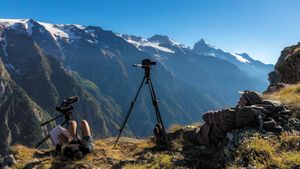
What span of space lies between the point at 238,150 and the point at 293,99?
3477 mm

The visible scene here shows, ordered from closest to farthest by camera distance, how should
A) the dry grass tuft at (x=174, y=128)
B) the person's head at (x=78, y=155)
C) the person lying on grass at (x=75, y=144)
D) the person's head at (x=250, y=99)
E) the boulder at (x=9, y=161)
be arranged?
the person's head at (x=250, y=99), the person's head at (x=78, y=155), the person lying on grass at (x=75, y=144), the boulder at (x=9, y=161), the dry grass tuft at (x=174, y=128)

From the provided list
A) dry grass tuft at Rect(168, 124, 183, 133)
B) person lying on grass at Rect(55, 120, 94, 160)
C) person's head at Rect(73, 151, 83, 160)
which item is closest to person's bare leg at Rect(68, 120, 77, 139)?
person lying on grass at Rect(55, 120, 94, 160)

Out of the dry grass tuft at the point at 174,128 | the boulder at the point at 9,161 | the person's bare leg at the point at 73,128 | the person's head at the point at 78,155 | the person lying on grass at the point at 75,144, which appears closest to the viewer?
the person's head at the point at 78,155

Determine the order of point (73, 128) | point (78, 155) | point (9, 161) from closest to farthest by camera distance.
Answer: point (78, 155) → point (9, 161) → point (73, 128)

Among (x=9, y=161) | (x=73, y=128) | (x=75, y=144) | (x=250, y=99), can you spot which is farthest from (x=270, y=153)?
(x=9, y=161)

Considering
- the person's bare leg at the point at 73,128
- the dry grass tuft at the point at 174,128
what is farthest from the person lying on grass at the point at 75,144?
the dry grass tuft at the point at 174,128

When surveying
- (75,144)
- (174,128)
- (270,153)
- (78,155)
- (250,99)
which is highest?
(250,99)

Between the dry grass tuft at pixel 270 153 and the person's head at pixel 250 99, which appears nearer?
the dry grass tuft at pixel 270 153

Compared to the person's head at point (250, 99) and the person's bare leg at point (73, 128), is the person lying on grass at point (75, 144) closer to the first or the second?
the person's bare leg at point (73, 128)

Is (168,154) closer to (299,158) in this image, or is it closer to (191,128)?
(191,128)

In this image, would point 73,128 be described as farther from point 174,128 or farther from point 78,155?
point 174,128

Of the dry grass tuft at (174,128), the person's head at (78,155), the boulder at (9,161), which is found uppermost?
the dry grass tuft at (174,128)

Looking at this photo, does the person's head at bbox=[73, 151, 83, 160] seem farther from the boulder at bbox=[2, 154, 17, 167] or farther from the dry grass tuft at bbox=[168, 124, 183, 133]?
the dry grass tuft at bbox=[168, 124, 183, 133]

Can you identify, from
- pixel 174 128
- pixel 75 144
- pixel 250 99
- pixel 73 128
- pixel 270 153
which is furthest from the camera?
pixel 174 128
